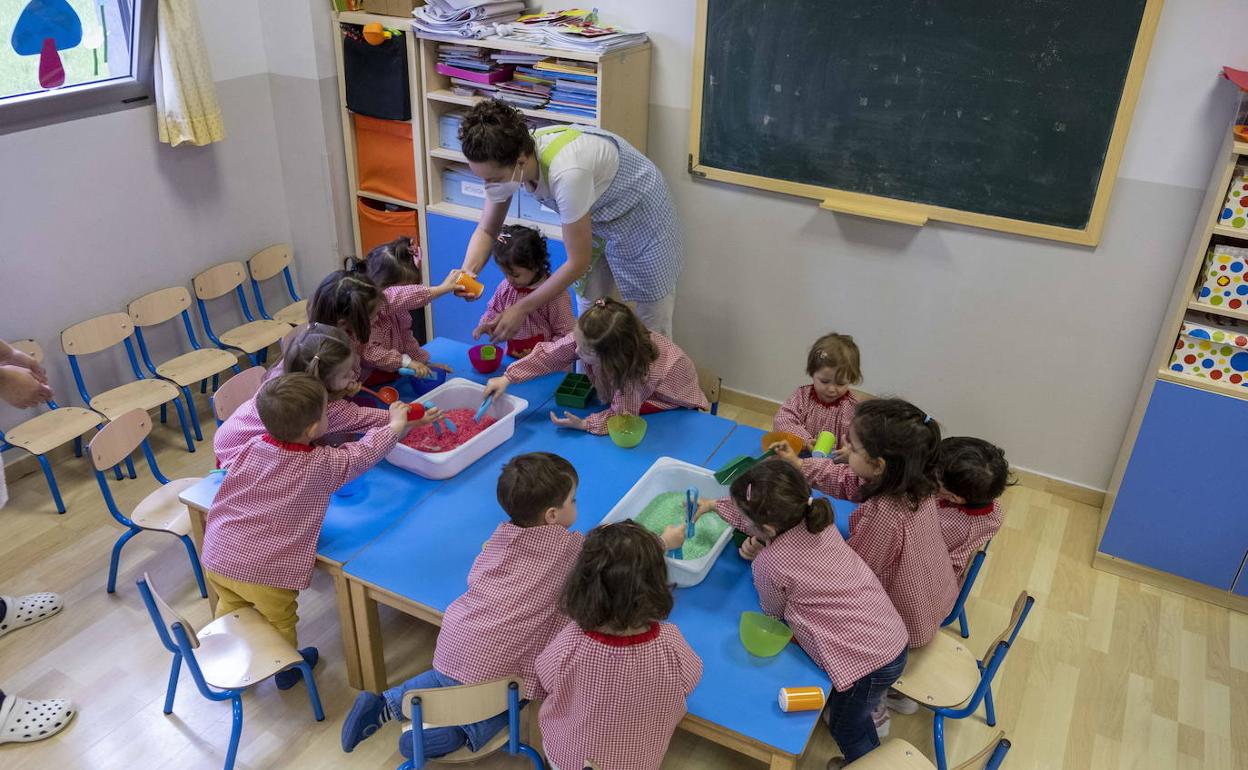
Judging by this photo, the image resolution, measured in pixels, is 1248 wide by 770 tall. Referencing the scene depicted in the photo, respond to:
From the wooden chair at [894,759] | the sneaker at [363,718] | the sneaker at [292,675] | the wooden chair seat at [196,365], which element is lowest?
the sneaker at [292,675]

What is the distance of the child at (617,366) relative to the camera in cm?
310

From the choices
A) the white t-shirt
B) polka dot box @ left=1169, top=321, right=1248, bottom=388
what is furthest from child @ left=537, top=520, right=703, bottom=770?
polka dot box @ left=1169, top=321, right=1248, bottom=388

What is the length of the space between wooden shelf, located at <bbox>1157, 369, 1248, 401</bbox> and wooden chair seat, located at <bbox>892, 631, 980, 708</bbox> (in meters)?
1.35

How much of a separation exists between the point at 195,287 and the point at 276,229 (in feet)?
2.00

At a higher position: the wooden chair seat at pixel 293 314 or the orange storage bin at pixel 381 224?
the orange storage bin at pixel 381 224

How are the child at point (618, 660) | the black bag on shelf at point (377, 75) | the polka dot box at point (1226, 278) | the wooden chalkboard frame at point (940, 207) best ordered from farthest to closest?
the black bag on shelf at point (377, 75), the wooden chalkboard frame at point (940, 207), the polka dot box at point (1226, 278), the child at point (618, 660)

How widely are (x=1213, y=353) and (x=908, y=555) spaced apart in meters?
1.56

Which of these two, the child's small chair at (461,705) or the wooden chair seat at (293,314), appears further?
the wooden chair seat at (293,314)

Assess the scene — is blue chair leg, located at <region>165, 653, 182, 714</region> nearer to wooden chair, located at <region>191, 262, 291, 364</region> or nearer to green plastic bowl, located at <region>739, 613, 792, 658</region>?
green plastic bowl, located at <region>739, 613, 792, 658</region>

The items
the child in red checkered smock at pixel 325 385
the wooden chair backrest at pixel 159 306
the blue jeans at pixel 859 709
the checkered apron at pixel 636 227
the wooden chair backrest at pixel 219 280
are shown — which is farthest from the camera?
the wooden chair backrest at pixel 219 280

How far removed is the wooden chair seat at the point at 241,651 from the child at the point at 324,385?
0.47 meters

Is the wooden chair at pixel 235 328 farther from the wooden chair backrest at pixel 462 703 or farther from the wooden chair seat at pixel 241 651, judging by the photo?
the wooden chair backrest at pixel 462 703

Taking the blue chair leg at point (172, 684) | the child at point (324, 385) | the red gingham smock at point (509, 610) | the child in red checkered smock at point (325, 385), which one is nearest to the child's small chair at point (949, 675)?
the red gingham smock at point (509, 610)

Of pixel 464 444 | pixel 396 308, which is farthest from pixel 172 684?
pixel 396 308
